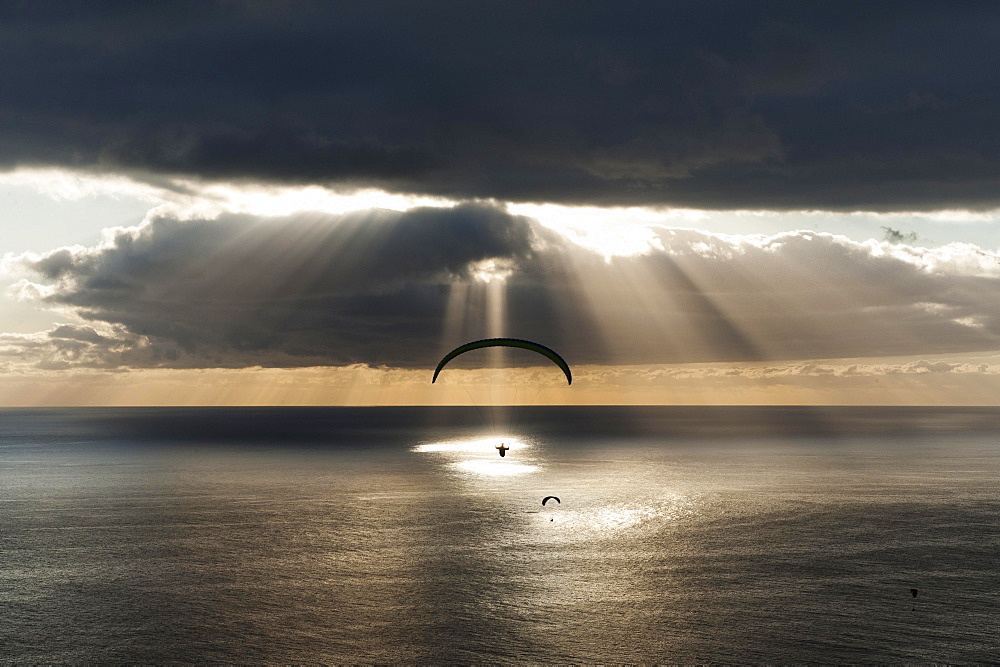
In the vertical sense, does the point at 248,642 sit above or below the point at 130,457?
below

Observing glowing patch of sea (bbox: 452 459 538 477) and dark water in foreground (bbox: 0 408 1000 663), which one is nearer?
dark water in foreground (bbox: 0 408 1000 663)

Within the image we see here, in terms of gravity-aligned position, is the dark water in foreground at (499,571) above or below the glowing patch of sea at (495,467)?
below

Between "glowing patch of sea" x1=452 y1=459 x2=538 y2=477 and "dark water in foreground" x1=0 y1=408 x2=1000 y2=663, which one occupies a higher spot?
"glowing patch of sea" x1=452 y1=459 x2=538 y2=477

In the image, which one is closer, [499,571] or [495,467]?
[499,571]

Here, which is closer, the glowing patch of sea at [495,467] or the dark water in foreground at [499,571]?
the dark water in foreground at [499,571]

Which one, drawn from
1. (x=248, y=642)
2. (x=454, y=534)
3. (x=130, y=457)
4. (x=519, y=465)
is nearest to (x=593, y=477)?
(x=519, y=465)

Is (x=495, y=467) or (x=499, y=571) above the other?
(x=495, y=467)

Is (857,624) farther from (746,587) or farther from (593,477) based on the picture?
(593,477)

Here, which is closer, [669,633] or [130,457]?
[669,633]
